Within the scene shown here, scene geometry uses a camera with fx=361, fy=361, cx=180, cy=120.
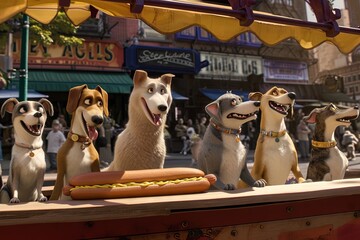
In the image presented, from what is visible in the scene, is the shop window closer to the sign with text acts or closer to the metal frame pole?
the sign with text acts

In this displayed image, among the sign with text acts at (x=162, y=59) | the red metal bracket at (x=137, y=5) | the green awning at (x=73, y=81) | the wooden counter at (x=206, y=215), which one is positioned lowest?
the wooden counter at (x=206, y=215)

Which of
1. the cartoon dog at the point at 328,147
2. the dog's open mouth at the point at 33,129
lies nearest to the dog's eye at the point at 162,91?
the dog's open mouth at the point at 33,129

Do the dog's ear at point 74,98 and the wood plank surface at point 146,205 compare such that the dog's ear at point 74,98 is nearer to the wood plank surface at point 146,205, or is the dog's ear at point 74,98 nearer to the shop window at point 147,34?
the wood plank surface at point 146,205

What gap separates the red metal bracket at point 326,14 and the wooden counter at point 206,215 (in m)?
1.24

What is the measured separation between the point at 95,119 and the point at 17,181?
2.15 feet

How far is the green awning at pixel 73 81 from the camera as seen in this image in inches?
492

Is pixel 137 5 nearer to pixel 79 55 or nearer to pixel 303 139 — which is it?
pixel 303 139

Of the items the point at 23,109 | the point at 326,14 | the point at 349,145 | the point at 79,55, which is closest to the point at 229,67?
the point at 79,55

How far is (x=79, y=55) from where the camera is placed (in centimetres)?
1396

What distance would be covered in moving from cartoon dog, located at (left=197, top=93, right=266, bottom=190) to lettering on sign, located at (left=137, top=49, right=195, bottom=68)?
38.6 feet

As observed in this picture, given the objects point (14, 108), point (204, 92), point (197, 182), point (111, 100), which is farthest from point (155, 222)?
point (204, 92)

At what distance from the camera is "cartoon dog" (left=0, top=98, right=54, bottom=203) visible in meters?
2.37

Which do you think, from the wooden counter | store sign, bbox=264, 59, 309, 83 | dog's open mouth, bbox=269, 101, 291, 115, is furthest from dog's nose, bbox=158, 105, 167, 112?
store sign, bbox=264, 59, 309, 83

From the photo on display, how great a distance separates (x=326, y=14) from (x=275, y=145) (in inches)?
45.6
